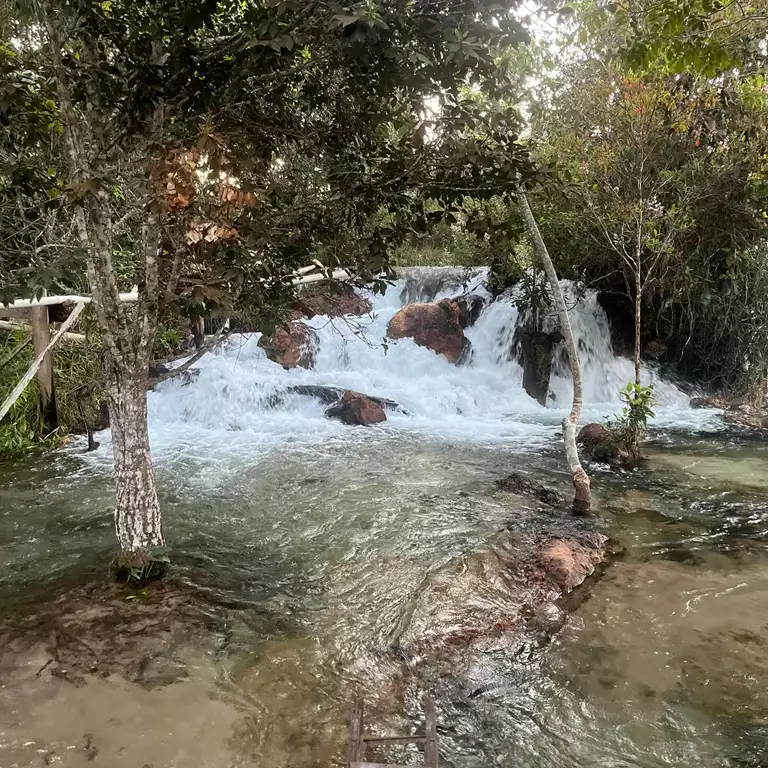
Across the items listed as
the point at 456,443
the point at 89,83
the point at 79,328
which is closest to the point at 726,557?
the point at 456,443

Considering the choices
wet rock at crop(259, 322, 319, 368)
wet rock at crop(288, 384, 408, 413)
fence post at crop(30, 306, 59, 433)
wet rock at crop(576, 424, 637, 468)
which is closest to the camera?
wet rock at crop(576, 424, 637, 468)

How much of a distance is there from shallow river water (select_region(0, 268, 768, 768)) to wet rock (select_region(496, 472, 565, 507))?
22 cm

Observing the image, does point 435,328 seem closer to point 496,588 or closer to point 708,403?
point 708,403

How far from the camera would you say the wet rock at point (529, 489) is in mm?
6996

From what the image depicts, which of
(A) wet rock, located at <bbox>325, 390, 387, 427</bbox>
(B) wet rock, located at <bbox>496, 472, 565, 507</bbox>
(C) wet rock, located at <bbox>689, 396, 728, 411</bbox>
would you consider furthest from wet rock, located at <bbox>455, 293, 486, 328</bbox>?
(B) wet rock, located at <bbox>496, 472, 565, 507</bbox>

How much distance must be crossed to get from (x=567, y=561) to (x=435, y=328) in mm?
10096

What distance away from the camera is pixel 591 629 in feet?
14.1

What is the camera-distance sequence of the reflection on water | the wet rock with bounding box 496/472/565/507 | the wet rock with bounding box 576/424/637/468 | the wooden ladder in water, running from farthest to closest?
the wet rock with bounding box 576/424/637/468, the wet rock with bounding box 496/472/565/507, the reflection on water, the wooden ladder in water

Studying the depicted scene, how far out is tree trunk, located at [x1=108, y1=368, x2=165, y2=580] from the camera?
4180mm

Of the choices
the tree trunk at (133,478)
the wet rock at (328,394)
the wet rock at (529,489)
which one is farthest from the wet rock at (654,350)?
the tree trunk at (133,478)

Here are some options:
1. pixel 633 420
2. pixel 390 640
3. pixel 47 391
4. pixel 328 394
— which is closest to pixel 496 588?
pixel 390 640

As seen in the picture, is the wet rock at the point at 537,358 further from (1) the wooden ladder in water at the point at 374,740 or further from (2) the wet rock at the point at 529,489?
(1) the wooden ladder in water at the point at 374,740

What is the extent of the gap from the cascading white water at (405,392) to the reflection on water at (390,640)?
306cm

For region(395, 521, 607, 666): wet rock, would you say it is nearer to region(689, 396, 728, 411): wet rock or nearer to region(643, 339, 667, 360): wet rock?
region(689, 396, 728, 411): wet rock
